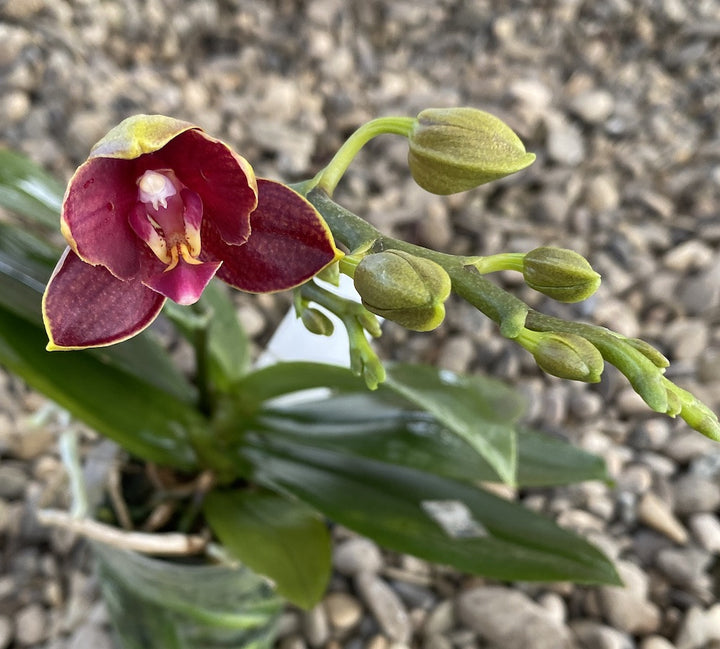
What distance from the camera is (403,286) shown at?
0.38 m

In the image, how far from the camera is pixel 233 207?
0.41m

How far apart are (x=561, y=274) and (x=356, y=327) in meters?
0.13

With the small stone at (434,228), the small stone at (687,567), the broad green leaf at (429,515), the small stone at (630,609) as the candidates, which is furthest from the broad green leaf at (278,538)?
the small stone at (434,228)

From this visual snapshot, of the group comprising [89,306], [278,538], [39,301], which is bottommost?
[278,538]

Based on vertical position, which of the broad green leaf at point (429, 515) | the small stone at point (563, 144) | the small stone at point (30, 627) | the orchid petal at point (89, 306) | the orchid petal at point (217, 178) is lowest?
the small stone at point (30, 627)

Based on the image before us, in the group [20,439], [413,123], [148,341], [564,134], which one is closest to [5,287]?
[148,341]

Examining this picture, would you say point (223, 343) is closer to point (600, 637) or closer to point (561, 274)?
point (561, 274)

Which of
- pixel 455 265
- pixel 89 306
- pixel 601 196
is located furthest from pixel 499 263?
pixel 601 196

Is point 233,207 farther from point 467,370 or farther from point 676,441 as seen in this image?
point 676,441

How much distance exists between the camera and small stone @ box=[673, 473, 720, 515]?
3.92 feet

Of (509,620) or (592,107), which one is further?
(592,107)

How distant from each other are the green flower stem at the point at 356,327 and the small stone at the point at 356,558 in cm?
71

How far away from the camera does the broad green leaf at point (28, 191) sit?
0.65 meters

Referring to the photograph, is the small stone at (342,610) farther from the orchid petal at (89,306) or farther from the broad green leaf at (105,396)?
the orchid petal at (89,306)
